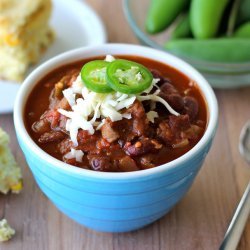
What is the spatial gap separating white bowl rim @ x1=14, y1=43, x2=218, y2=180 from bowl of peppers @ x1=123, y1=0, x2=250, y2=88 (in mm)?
437

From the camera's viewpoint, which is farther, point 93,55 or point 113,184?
point 93,55

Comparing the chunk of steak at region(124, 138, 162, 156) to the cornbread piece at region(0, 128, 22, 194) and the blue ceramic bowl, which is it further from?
the cornbread piece at region(0, 128, 22, 194)

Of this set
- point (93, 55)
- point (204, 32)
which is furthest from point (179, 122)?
point (204, 32)

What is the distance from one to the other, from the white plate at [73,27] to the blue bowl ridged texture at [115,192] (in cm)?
82

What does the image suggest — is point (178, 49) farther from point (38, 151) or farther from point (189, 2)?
point (38, 151)

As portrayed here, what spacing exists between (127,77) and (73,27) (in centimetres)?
105

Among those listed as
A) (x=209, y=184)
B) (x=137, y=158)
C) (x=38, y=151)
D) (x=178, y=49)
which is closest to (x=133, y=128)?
(x=137, y=158)

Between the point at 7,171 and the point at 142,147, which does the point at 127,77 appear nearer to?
the point at 142,147

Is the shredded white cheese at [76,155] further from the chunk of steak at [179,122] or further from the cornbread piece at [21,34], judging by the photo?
the cornbread piece at [21,34]

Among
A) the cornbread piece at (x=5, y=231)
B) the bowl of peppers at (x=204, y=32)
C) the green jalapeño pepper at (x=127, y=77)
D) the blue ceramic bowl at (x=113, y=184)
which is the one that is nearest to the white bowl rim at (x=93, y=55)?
the blue ceramic bowl at (x=113, y=184)

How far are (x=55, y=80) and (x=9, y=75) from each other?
0.63 m

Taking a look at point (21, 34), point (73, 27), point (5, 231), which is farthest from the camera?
point (73, 27)

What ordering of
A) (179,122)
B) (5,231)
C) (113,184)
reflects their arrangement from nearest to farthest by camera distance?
(113,184)
(179,122)
(5,231)

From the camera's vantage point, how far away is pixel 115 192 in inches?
50.4
